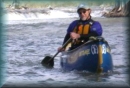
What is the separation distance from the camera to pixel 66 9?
3.35 metres

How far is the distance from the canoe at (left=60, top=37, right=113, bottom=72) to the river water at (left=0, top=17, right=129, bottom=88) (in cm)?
8

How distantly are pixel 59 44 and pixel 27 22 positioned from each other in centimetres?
69

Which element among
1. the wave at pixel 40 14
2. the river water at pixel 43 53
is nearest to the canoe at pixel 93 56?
the river water at pixel 43 53

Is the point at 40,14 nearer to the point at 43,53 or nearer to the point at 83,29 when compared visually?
the point at 83,29

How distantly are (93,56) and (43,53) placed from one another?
84 centimetres

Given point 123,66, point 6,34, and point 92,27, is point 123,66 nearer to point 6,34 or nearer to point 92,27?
point 92,27

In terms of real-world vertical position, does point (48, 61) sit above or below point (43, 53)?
below

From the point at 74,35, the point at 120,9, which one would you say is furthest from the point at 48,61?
the point at 120,9

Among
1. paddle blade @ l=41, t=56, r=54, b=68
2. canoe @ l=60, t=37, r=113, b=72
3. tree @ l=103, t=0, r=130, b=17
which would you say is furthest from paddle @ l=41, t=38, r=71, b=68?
tree @ l=103, t=0, r=130, b=17

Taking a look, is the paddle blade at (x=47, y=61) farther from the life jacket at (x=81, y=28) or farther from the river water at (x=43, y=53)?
the life jacket at (x=81, y=28)

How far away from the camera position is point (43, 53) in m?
4.46

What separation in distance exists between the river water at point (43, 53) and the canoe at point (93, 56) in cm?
8

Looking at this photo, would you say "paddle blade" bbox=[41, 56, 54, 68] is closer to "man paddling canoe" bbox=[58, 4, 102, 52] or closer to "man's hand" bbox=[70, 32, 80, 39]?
"man paddling canoe" bbox=[58, 4, 102, 52]

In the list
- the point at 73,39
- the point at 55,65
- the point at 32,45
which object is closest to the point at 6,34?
the point at 32,45
